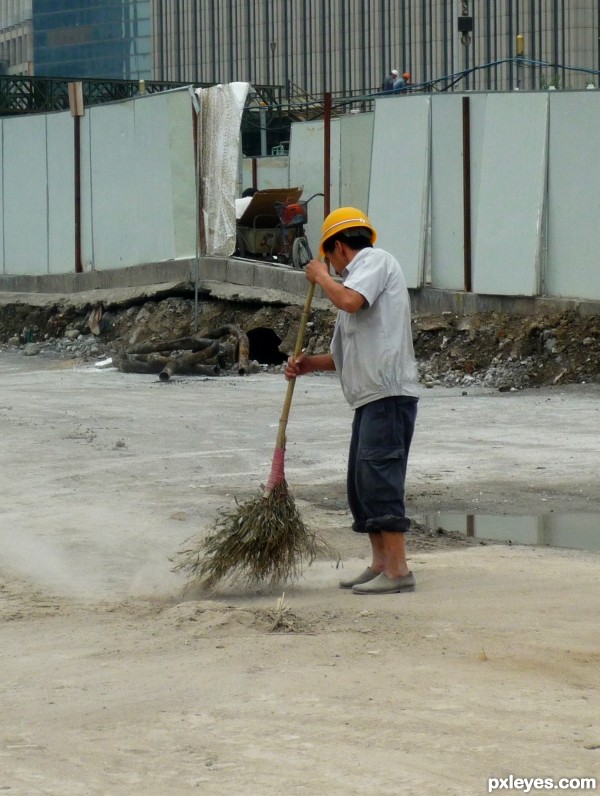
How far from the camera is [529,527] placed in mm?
7207

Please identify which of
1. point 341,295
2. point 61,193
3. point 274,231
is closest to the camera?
point 341,295

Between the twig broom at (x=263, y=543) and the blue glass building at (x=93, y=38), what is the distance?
269 feet

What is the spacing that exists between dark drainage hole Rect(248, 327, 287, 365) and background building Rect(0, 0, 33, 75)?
273 feet

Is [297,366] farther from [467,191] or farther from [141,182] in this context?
[141,182]

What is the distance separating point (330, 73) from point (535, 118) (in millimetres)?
58801

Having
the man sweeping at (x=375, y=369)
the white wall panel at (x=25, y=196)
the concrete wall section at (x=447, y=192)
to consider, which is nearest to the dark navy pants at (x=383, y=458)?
the man sweeping at (x=375, y=369)

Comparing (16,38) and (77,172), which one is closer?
(77,172)

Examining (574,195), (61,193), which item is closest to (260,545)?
(574,195)

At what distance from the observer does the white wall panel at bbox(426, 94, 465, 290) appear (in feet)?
47.6

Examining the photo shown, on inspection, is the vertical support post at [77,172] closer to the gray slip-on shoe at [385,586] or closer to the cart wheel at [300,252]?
the cart wheel at [300,252]

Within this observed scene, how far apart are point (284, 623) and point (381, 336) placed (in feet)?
4.14

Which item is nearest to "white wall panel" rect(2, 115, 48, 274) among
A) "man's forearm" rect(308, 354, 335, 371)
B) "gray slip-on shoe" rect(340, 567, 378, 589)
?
"man's forearm" rect(308, 354, 335, 371)

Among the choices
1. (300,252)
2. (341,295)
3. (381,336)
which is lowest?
(381,336)

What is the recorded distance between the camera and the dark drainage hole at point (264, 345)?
16.3 meters
